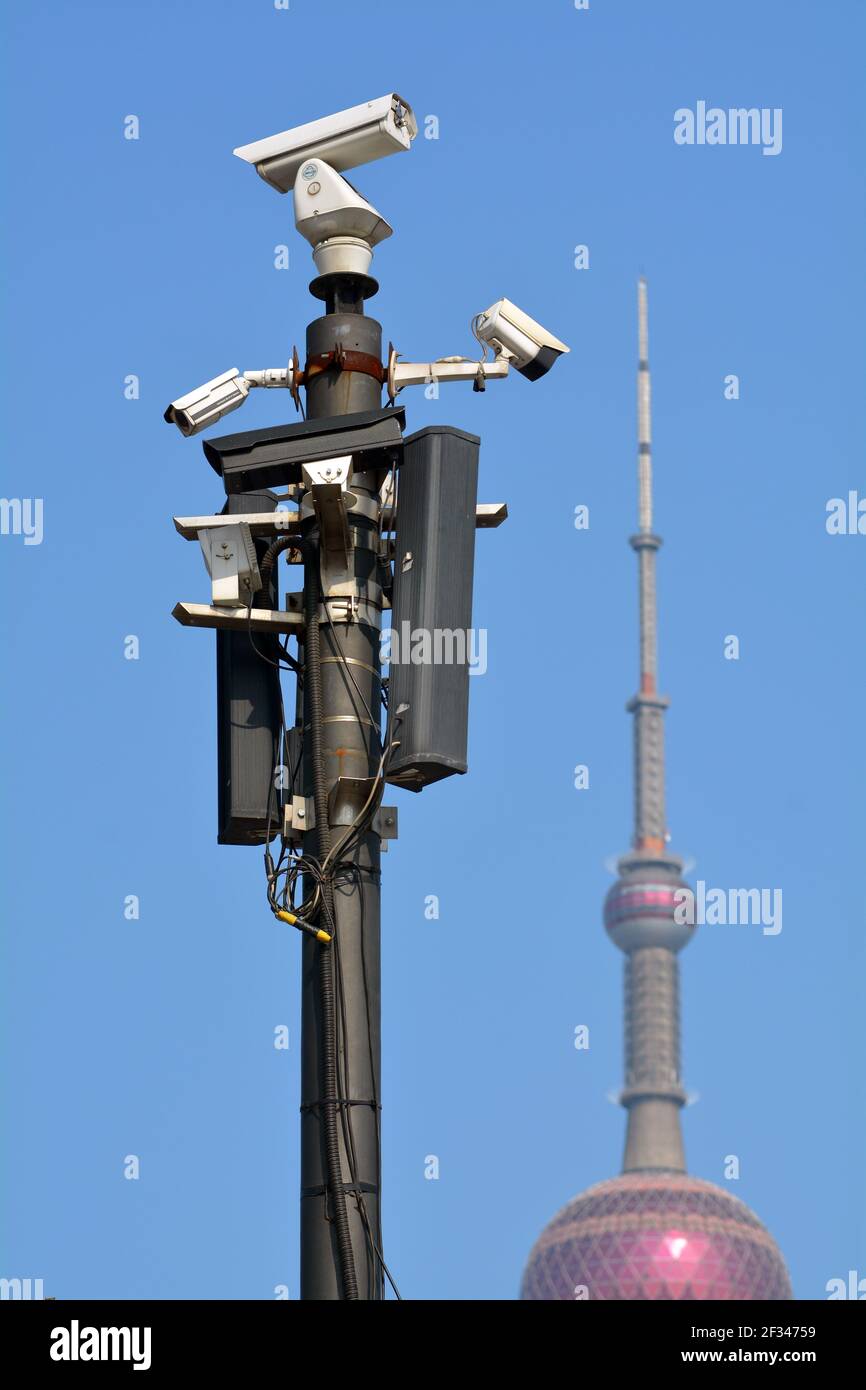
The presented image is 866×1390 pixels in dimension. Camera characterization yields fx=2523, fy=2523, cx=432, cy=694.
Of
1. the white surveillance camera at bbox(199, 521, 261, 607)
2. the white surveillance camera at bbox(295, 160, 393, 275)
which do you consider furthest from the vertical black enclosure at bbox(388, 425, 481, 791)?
the white surveillance camera at bbox(295, 160, 393, 275)

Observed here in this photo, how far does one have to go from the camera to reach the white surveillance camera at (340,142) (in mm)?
24812

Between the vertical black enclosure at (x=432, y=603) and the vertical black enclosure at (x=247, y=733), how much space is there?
142cm

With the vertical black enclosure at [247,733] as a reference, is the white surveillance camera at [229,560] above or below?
above

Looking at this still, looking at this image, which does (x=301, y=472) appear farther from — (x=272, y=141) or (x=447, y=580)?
(x=272, y=141)

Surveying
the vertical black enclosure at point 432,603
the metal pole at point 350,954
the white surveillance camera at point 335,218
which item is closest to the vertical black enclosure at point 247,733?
the metal pole at point 350,954

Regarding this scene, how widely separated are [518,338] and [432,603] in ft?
10.4

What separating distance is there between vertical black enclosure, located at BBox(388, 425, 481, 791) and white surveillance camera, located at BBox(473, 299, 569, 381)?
1.34 meters

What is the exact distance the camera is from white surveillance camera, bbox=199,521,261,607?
23.6 meters

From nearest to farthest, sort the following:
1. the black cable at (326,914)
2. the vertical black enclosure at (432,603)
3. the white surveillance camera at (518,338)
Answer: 1. the black cable at (326,914)
2. the vertical black enclosure at (432,603)
3. the white surveillance camera at (518,338)

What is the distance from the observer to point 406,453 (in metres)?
23.6

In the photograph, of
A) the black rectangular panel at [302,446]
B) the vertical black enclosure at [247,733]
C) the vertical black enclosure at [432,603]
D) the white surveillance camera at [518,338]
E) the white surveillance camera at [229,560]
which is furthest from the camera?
the white surveillance camera at [518,338]

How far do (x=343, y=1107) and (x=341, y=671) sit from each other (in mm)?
4062

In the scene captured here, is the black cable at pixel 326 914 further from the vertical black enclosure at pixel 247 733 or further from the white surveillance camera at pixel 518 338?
the white surveillance camera at pixel 518 338

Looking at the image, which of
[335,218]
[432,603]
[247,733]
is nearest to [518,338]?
[335,218]
